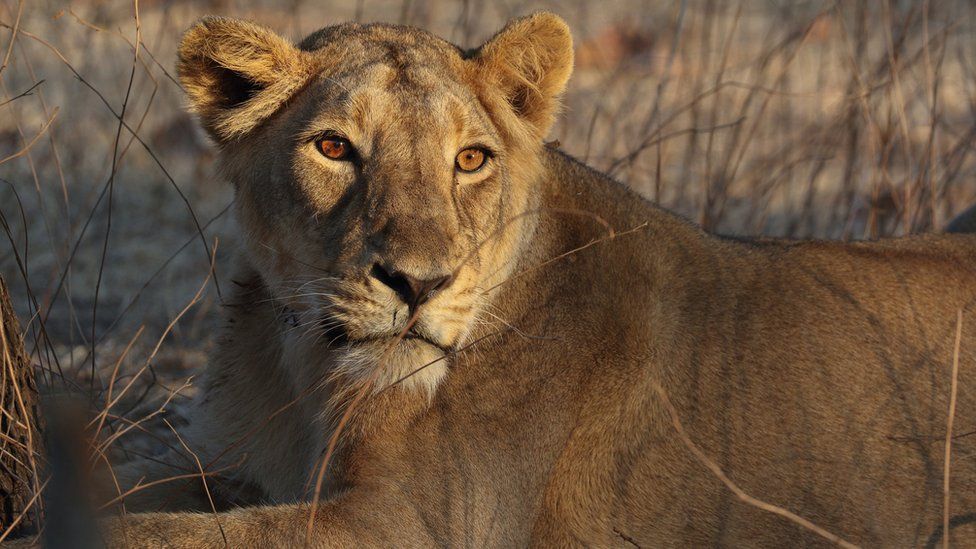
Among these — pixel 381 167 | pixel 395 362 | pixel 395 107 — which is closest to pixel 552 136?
pixel 395 107

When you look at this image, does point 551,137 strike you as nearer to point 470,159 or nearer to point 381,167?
point 470,159

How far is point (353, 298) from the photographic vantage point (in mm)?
2834

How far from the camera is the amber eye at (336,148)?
10.4ft

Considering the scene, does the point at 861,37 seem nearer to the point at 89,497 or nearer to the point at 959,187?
the point at 959,187

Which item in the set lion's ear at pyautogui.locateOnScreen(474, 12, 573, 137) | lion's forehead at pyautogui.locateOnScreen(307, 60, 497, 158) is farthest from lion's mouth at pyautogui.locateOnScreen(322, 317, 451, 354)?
lion's ear at pyautogui.locateOnScreen(474, 12, 573, 137)

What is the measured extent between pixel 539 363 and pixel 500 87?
Result: 2.97 ft

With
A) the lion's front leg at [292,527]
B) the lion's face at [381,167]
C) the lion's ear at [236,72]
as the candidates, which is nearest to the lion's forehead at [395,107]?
the lion's face at [381,167]

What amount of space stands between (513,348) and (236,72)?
3.98ft

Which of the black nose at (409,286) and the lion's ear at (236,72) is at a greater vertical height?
the lion's ear at (236,72)

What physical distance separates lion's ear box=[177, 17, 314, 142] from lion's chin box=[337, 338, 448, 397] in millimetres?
874

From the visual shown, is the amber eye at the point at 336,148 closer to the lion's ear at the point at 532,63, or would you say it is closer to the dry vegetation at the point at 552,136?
the lion's ear at the point at 532,63

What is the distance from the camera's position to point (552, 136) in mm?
7457

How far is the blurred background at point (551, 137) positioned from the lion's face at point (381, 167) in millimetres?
1548

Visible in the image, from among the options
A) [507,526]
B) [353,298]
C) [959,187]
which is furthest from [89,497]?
[959,187]
